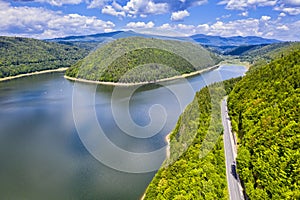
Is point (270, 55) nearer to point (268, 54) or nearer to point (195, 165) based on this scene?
point (268, 54)

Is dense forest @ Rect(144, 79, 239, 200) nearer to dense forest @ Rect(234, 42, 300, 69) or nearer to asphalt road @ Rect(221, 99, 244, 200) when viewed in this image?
asphalt road @ Rect(221, 99, 244, 200)

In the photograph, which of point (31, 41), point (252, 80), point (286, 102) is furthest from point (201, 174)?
point (31, 41)

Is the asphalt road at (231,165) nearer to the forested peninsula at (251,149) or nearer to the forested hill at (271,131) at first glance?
the forested peninsula at (251,149)

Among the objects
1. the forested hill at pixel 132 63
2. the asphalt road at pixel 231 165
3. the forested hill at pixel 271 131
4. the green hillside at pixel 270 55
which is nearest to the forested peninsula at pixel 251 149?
the forested hill at pixel 271 131

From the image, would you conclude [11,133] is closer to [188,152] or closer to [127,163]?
[127,163]

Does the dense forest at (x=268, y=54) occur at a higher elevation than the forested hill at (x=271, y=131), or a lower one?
higher

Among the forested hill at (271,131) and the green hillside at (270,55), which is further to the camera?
the green hillside at (270,55)
